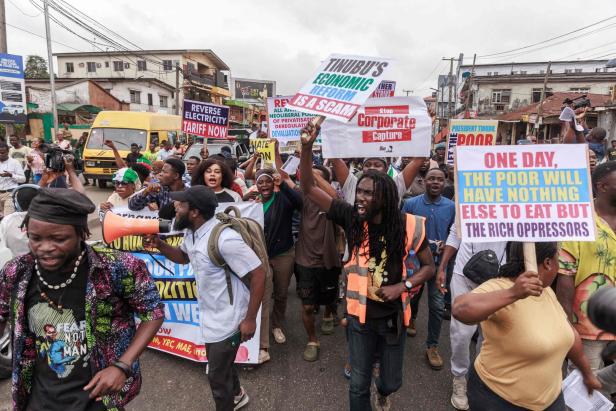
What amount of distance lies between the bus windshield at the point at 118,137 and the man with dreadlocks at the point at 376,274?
12661 millimetres

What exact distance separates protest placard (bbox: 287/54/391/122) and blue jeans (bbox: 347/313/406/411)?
145 cm

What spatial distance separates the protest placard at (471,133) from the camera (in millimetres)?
5555

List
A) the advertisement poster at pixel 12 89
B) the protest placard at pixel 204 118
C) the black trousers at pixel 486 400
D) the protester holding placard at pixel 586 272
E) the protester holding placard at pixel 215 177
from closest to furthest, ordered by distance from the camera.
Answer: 1. the black trousers at pixel 486 400
2. the protester holding placard at pixel 586 272
3. the protester holding placard at pixel 215 177
4. the protest placard at pixel 204 118
5. the advertisement poster at pixel 12 89

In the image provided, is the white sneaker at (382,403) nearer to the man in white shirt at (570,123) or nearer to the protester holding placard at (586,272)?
the protester holding placard at (586,272)

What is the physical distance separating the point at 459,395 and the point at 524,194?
2015mm

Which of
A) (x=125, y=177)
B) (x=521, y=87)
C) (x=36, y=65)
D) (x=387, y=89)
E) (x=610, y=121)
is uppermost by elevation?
(x=36, y=65)

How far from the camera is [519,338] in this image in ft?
6.03

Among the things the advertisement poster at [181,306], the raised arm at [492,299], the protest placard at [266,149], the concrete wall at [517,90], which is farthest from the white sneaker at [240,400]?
the concrete wall at [517,90]

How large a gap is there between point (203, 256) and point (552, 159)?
2.06 metres

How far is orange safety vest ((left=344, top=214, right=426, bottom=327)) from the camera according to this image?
98.7 inches

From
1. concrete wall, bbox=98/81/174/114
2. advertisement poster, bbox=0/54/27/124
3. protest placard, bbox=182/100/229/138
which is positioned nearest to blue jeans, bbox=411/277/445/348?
protest placard, bbox=182/100/229/138

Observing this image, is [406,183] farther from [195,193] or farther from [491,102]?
[491,102]

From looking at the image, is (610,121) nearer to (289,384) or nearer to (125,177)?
(289,384)

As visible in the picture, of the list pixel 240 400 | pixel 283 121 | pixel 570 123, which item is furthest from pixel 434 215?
pixel 283 121
